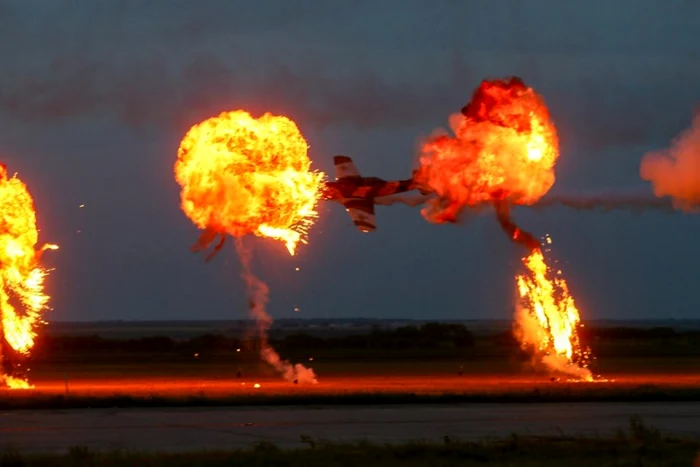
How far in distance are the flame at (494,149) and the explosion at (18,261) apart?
1369 centimetres

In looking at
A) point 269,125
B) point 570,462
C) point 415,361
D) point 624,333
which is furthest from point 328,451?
point 624,333

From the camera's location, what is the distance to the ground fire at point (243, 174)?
4000cm

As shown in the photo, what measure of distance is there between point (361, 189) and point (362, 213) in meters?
0.77

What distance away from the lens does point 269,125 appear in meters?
40.5

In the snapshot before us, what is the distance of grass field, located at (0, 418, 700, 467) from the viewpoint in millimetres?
21562

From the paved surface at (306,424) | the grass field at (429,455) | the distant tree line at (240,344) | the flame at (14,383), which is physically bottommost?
the grass field at (429,455)

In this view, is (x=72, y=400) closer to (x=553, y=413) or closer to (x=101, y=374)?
(x=553, y=413)

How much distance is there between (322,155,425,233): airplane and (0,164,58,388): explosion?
35.9ft

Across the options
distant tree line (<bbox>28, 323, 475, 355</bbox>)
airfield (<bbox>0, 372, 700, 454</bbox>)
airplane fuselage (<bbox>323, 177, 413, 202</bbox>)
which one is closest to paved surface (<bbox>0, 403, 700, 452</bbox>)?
airfield (<bbox>0, 372, 700, 454</bbox>)

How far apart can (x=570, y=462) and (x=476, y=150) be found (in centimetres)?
2053

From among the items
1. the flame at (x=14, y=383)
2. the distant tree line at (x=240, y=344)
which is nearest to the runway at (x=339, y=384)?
the flame at (x=14, y=383)

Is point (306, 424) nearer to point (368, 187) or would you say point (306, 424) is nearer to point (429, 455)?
point (429, 455)

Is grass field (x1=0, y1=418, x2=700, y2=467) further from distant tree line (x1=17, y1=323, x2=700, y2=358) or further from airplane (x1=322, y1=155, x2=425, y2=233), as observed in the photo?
distant tree line (x1=17, y1=323, x2=700, y2=358)

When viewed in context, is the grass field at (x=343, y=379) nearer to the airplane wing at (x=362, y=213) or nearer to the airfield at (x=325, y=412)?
the airfield at (x=325, y=412)
